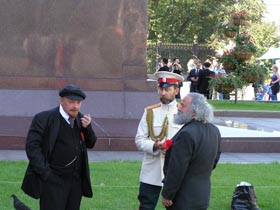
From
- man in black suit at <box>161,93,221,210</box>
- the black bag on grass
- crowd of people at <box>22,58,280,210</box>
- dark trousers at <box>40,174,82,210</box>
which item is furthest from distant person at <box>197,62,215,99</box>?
man in black suit at <box>161,93,221,210</box>

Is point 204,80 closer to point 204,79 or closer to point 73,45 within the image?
point 204,79

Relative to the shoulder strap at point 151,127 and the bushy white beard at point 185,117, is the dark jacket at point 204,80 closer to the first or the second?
the shoulder strap at point 151,127

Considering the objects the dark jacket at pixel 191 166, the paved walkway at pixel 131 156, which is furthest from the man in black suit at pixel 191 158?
the paved walkway at pixel 131 156

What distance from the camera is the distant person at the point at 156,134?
672 centimetres

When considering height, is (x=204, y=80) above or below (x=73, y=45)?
below

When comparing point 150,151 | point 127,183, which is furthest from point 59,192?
point 127,183

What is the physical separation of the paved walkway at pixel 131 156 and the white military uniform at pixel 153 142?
4.93 metres

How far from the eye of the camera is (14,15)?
15.2 metres

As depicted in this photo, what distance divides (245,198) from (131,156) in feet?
15.5

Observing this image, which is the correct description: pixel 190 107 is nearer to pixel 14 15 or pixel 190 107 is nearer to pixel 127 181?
pixel 127 181

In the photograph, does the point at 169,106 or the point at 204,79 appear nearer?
the point at 169,106

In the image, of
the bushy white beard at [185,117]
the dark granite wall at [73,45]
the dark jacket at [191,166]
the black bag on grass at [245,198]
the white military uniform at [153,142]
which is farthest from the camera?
the dark granite wall at [73,45]

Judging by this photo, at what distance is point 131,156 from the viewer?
12.3 meters

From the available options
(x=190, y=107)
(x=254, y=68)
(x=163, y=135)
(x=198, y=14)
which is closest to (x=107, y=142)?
(x=163, y=135)
